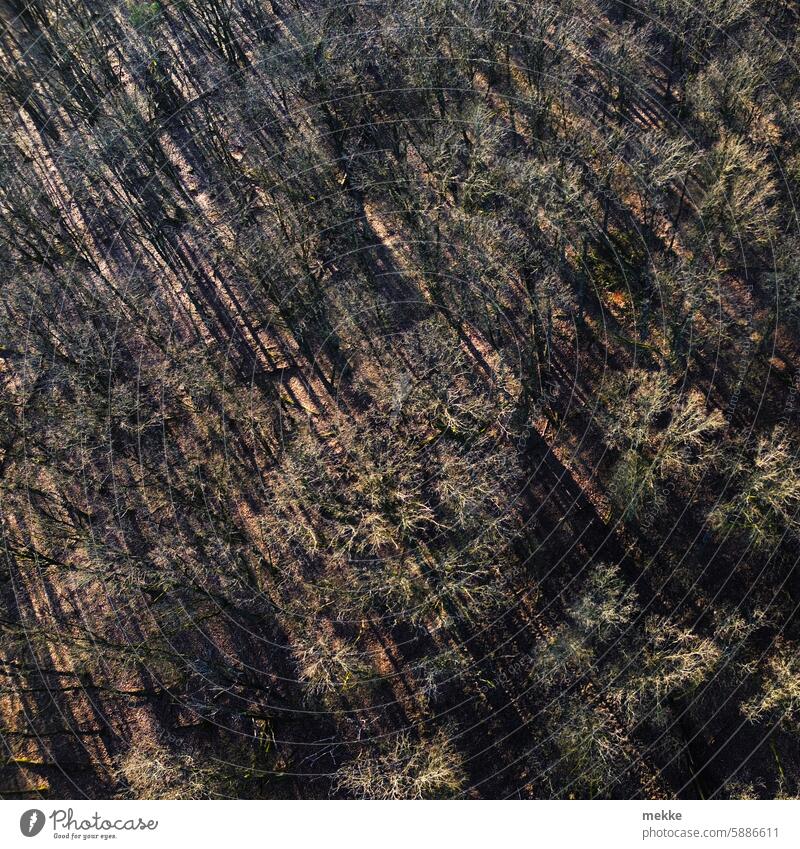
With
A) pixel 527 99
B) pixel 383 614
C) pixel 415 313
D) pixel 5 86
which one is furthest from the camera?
pixel 5 86

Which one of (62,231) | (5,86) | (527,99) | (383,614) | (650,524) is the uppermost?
(5,86)

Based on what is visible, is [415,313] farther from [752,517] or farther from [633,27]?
[633,27]

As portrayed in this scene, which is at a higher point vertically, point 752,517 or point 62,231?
point 62,231

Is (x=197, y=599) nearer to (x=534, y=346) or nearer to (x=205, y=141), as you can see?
(x=534, y=346)

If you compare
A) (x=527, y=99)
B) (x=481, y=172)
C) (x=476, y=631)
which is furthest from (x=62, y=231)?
(x=476, y=631)

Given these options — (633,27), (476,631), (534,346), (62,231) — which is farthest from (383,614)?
(633,27)

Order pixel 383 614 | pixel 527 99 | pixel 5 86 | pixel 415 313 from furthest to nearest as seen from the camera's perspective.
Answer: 1. pixel 5 86
2. pixel 527 99
3. pixel 415 313
4. pixel 383 614

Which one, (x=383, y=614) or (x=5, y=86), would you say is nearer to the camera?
(x=383, y=614)
